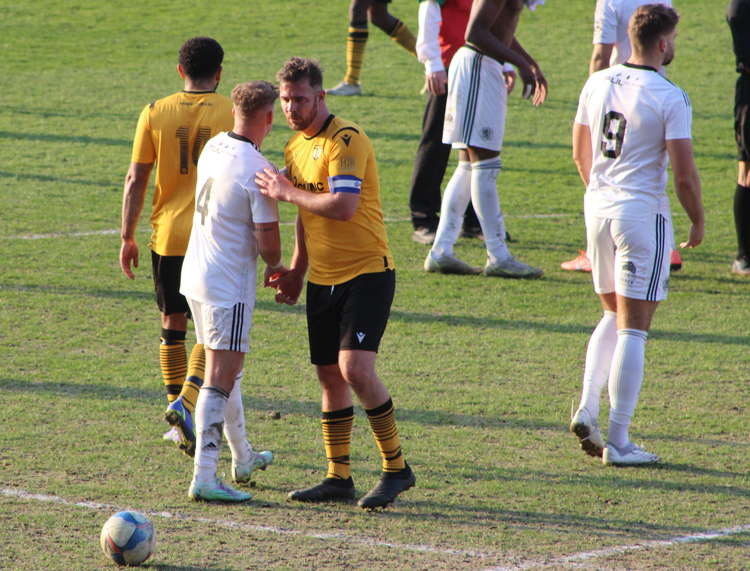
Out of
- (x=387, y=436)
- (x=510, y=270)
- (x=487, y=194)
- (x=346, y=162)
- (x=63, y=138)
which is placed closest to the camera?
(x=346, y=162)

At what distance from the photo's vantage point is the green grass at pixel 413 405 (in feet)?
17.5

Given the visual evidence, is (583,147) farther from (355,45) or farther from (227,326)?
(355,45)

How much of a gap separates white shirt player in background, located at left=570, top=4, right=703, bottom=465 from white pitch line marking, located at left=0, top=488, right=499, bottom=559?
56.6 inches

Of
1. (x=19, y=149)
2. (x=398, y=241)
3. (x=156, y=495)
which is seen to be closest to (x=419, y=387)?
(x=156, y=495)

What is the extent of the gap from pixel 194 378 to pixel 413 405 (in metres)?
1.39

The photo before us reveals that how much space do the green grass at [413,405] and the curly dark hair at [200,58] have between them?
1905mm

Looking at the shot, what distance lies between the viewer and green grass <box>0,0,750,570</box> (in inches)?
210

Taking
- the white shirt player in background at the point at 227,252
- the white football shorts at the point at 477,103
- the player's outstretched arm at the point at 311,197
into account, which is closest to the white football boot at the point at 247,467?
the white shirt player in background at the point at 227,252

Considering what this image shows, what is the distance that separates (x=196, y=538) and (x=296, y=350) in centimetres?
310

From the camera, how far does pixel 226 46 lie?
22953mm

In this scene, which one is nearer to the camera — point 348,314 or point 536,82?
point 348,314

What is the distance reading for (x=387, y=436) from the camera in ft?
19.0

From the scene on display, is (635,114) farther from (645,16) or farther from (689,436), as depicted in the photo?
(689,436)

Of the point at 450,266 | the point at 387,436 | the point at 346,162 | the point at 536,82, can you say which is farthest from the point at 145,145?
the point at 450,266
